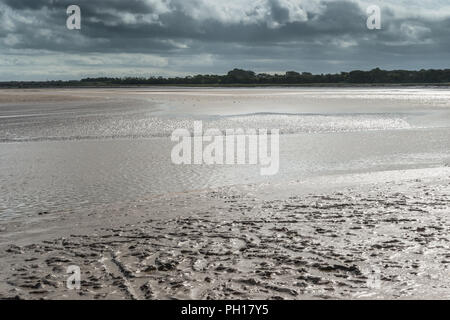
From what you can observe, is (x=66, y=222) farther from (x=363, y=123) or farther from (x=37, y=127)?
(x=363, y=123)

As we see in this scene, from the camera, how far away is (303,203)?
9.64 m

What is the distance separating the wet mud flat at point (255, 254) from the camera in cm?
550

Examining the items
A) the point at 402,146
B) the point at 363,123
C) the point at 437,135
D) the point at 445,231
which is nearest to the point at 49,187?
the point at 445,231
